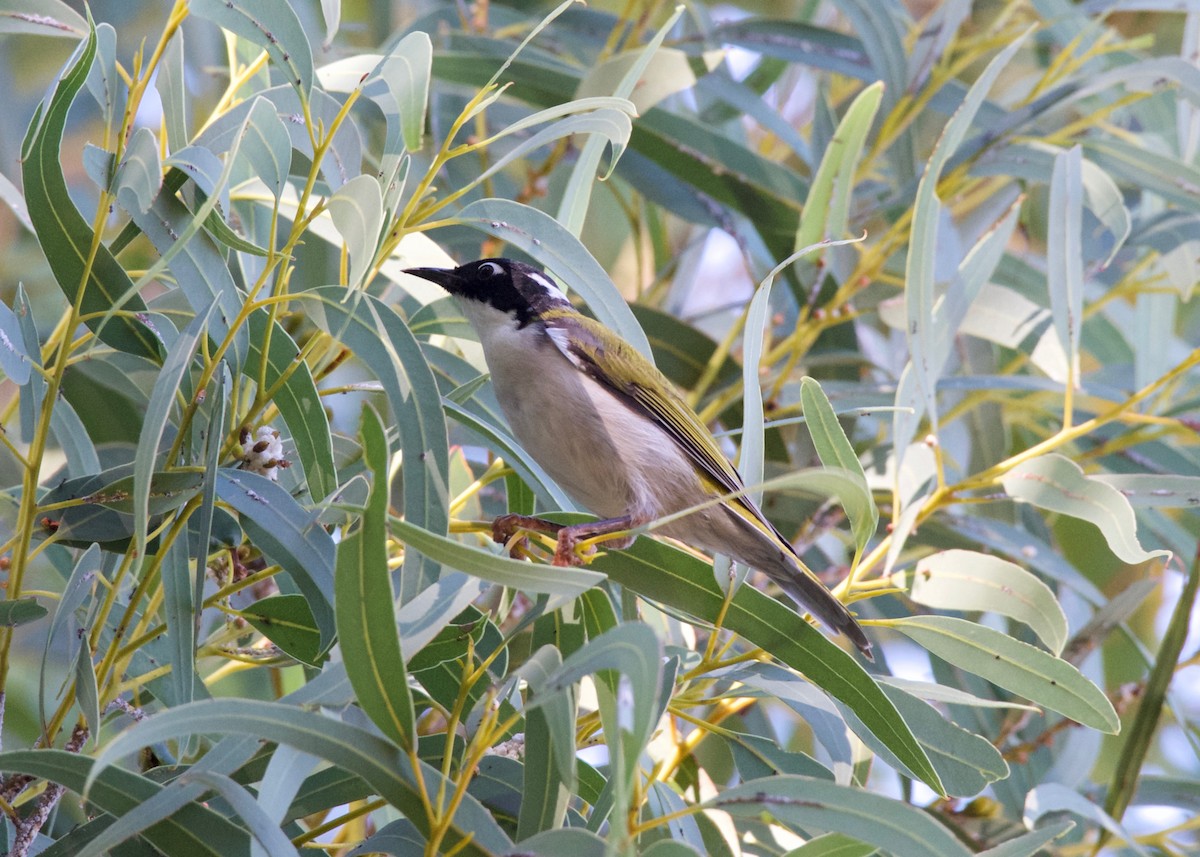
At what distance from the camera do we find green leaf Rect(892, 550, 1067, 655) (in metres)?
2.29

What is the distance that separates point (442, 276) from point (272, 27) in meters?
0.83

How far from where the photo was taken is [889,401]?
130 inches

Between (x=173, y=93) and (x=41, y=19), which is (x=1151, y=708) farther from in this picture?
(x=41, y=19)

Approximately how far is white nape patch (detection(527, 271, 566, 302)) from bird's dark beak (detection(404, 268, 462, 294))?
462mm

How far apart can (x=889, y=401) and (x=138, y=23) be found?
3691 mm

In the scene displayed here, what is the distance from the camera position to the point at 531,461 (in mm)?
2385

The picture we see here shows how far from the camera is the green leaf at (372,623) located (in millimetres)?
1473

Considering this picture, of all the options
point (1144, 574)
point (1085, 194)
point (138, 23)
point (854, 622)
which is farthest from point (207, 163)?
point (1144, 574)

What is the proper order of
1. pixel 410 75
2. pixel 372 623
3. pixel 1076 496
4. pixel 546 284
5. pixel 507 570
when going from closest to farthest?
pixel 372 623 < pixel 507 570 < pixel 410 75 < pixel 1076 496 < pixel 546 284

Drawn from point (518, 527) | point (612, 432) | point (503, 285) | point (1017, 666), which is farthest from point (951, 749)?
point (503, 285)

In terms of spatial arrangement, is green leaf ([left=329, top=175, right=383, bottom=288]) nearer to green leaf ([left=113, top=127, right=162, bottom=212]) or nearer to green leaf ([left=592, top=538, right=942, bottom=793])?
green leaf ([left=113, top=127, right=162, bottom=212])

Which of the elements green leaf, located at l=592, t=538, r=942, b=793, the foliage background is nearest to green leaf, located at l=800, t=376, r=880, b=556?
the foliage background

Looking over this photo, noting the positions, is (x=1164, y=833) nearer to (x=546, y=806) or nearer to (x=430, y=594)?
(x=546, y=806)

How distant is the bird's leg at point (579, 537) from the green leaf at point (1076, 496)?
0.82 metres
